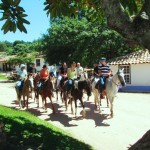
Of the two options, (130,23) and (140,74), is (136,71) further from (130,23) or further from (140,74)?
(130,23)

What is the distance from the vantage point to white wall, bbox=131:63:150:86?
27.8m

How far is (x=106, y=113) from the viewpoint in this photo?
15812 millimetres

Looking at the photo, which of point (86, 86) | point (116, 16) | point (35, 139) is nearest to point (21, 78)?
point (86, 86)

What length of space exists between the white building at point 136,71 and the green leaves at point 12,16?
23.2 m

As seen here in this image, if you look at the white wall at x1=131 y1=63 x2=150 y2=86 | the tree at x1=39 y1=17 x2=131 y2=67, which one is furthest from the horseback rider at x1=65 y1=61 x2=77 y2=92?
the tree at x1=39 y1=17 x2=131 y2=67

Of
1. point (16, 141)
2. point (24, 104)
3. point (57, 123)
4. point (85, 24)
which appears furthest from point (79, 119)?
point (85, 24)

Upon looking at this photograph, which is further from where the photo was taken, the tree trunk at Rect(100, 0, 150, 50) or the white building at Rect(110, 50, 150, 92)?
the white building at Rect(110, 50, 150, 92)

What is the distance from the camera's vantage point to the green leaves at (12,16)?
5137 millimetres

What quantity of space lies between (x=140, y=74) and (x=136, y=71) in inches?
18.7

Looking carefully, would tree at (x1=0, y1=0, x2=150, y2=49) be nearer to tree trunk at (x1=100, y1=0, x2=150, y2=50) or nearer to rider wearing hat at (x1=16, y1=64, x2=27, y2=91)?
tree trunk at (x1=100, y1=0, x2=150, y2=50)

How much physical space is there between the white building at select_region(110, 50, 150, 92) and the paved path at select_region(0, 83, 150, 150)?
9.68 metres

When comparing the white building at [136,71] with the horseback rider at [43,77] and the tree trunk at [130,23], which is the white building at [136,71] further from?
the tree trunk at [130,23]

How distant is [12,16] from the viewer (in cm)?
518

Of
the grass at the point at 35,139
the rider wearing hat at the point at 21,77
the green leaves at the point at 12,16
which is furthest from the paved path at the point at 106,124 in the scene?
the green leaves at the point at 12,16
